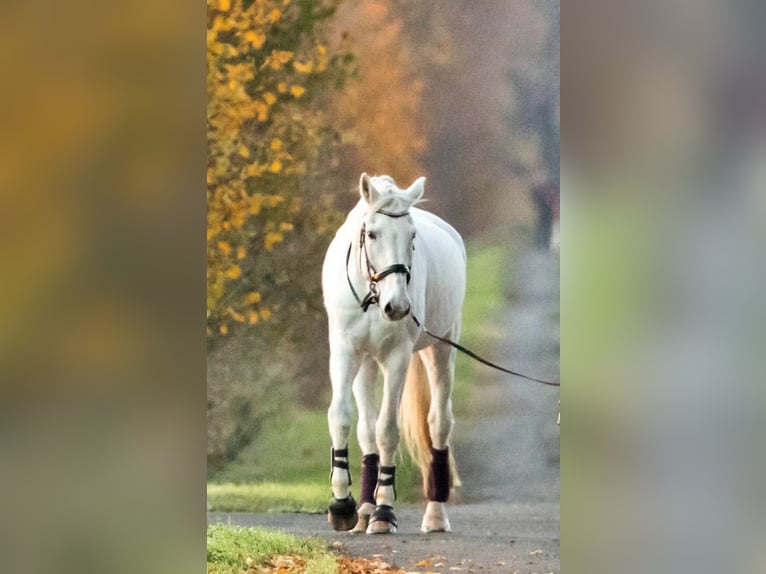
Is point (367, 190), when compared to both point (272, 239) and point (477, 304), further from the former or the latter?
point (477, 304)

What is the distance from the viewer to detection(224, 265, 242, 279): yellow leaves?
318cm

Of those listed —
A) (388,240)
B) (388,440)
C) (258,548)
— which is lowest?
(258,548)

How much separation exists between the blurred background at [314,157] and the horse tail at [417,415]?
1.03ft

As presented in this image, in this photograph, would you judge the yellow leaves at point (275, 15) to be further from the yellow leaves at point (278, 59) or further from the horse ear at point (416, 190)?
the horse ear at point (416, 190)

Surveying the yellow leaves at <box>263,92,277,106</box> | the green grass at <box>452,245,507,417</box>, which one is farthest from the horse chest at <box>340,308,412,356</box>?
the yellow leaves at <box>263,92,277,106</box>

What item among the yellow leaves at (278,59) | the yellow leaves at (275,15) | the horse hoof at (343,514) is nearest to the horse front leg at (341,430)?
the horse hoof at (343,514)

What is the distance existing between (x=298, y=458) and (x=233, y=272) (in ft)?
2.50

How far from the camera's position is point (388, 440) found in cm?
321

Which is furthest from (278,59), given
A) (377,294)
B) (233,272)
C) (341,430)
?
(341,430)
